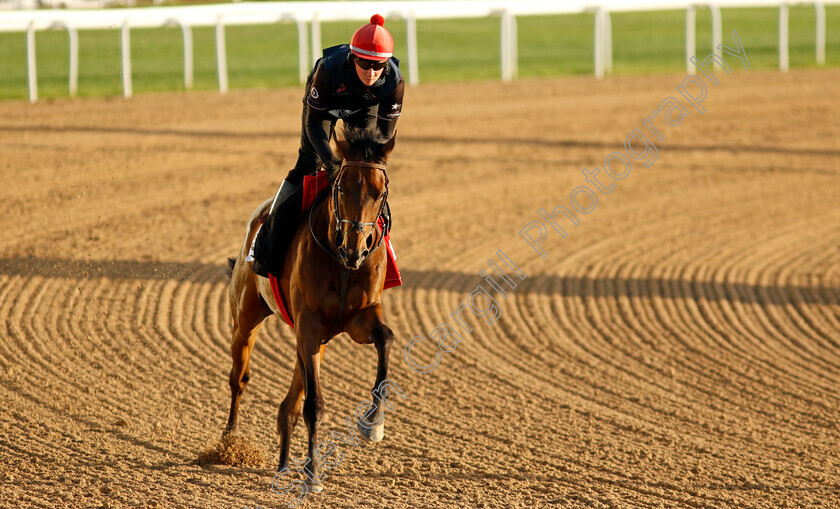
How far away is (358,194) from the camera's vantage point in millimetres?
4734

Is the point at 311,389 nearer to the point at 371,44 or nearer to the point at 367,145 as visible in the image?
the point at 367,145

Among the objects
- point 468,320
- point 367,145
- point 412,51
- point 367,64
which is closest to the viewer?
point 367,145

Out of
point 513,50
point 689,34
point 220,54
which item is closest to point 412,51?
point 513,50

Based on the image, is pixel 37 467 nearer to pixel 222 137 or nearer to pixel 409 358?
pixel 409 358

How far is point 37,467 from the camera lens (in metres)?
5.49

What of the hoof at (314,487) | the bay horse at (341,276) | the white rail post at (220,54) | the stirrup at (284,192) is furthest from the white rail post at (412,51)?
the hoof at (314,487)

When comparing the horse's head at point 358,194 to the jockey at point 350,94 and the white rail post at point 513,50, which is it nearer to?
the jockey at point 350,94

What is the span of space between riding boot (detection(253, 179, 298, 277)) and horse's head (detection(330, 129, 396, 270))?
725 millimetres

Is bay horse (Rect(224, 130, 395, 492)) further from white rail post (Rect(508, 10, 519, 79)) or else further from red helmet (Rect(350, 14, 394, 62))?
white rail post (Rect(508, 10, 519, 79))

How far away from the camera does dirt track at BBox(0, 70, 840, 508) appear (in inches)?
224

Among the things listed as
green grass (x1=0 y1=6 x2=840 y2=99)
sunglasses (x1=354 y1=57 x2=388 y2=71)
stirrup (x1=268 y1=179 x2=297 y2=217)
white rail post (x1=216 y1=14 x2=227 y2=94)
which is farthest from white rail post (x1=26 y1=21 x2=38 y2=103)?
sunglasses (x1=354 y1=57 x2=388 y2=71)

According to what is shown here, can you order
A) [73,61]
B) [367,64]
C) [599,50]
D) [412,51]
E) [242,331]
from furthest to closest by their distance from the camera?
[599,50] < [412,51] < [73,61] < [242,331] < [367,64]

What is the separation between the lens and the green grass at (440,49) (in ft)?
62.6

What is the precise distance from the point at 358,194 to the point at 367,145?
293mm
